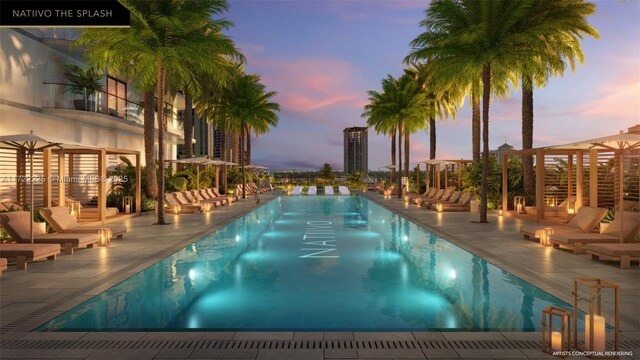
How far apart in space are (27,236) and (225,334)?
7432 mm

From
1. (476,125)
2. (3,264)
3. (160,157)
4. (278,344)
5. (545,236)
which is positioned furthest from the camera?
(476,125)

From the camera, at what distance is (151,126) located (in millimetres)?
20812

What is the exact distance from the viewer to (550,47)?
1903cm

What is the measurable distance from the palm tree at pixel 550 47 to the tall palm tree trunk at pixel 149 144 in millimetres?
16756

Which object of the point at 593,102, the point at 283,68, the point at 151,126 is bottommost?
the point at 151,126

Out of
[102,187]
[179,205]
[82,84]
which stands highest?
[82,84]

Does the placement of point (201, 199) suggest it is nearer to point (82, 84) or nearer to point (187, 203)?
point (187, 203)

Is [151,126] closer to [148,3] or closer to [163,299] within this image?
[148,3]

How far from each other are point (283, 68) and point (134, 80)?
17271 millimetres

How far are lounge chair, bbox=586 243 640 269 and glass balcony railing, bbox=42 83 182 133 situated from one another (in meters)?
21.9

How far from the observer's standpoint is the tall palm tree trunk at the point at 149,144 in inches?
808

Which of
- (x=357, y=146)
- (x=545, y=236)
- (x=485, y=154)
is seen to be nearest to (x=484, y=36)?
(x=485, y=154)

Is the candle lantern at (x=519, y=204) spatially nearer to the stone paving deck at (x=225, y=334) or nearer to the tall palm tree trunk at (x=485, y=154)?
the tall palm tree trunk at (x=485, y=154)

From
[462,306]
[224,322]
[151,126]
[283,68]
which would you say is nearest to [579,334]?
[462,306]
